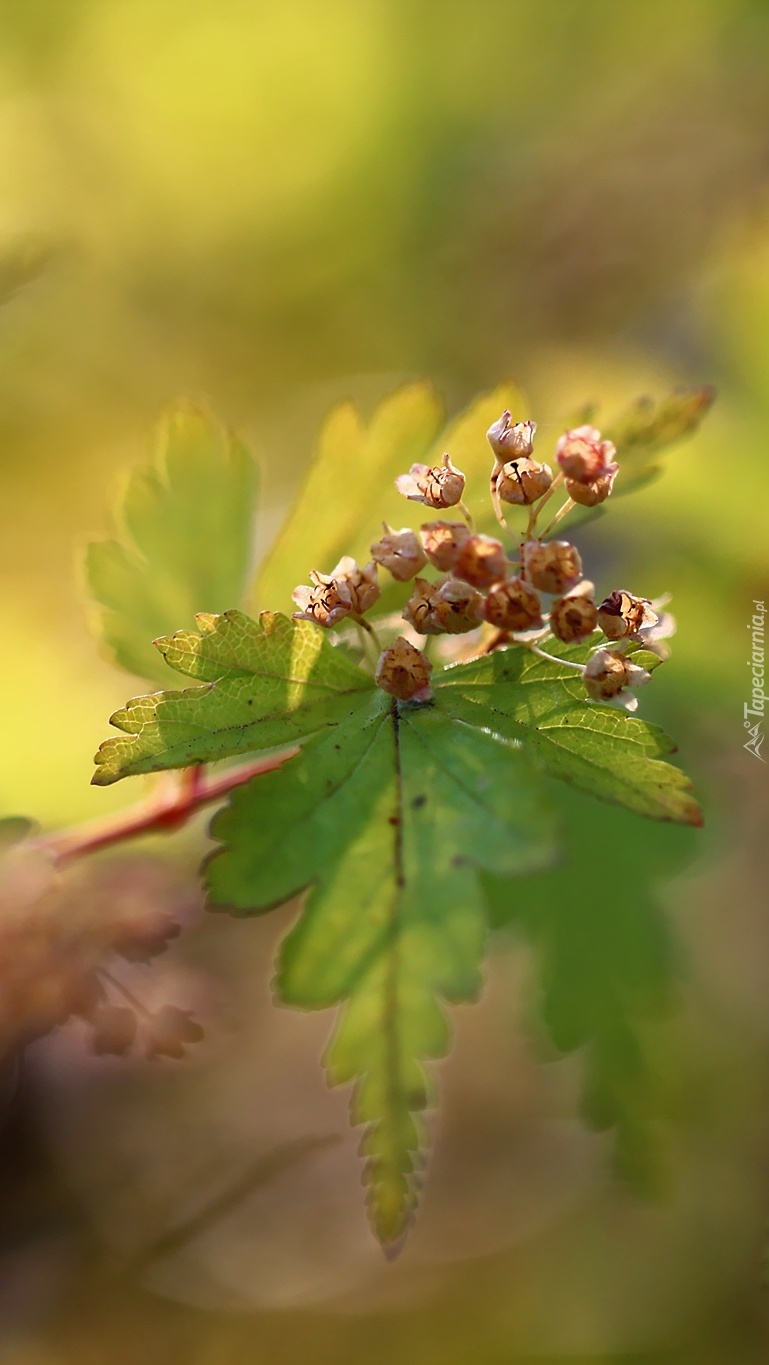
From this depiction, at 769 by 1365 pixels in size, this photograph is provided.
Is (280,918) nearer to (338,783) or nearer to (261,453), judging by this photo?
(261,453)

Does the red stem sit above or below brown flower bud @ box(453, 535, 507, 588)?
below

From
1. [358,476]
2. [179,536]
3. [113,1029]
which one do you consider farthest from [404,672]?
[113,1029]

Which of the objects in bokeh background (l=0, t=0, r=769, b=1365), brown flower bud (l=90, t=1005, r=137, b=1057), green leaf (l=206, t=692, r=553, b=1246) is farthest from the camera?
bokeh background (l=0, t=0, r=769, b=1365)

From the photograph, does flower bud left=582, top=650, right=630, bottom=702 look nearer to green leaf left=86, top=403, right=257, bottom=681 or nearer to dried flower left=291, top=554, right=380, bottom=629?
dried flower left=291, top=554, right=380, bottom=629

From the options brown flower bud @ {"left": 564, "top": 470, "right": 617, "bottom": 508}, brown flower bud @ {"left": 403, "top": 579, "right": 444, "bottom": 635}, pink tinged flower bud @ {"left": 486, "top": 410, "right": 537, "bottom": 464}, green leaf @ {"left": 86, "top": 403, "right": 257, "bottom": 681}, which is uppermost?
green leaf @ {"left": 86, "top": 403, "right": 257, "bottom": 681}

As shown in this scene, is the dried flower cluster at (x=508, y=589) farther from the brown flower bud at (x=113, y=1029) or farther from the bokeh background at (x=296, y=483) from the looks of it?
the brown flower bud at (x=113, y=1029)

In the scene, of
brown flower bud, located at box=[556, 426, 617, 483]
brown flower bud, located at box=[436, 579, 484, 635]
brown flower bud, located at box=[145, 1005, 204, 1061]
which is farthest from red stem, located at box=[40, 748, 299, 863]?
brown flower bud, located at box=[556, 426, 617, 483]
